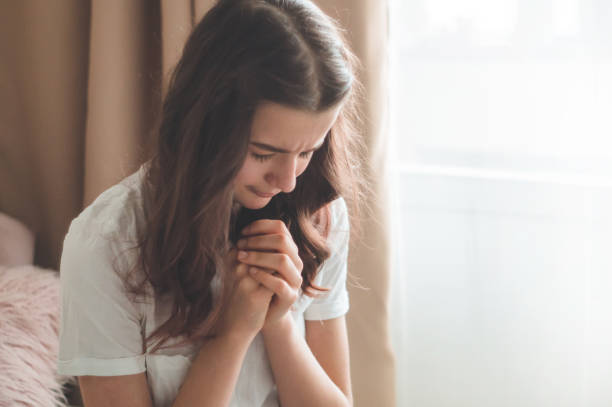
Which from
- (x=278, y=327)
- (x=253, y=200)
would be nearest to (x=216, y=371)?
(x=278, y=327)

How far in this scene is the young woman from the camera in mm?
723

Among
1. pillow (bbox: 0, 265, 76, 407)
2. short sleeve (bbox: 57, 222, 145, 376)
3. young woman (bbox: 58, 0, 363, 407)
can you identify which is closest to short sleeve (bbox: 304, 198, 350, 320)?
young woman (bbox: 58, 0, 363, 407)

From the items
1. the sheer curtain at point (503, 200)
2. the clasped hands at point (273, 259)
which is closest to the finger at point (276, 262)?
the clasped hands at point (273, 259)

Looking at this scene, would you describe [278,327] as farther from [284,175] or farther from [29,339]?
[29,339]

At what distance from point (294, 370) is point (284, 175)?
0.35 metres

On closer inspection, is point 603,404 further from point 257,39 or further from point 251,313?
point 257,39

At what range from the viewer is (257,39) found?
0.71m

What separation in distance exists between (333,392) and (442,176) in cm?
65

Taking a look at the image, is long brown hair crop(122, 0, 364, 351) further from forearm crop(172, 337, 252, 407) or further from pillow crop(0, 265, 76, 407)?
pillow crop(0, 265, 76, 407)

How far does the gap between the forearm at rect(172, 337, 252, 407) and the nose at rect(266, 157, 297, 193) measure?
251 mm

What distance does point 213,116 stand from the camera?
733mm

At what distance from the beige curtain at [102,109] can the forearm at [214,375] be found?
530 millimetres

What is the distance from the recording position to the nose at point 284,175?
0.78 meters

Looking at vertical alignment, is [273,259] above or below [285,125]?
below
